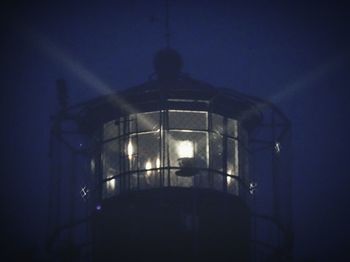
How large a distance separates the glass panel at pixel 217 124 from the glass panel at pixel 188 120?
12.0 inches

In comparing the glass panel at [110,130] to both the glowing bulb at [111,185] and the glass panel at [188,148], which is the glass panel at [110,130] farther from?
the glass panel at [188,148]

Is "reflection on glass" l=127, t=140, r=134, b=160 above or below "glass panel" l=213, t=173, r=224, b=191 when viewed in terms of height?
above

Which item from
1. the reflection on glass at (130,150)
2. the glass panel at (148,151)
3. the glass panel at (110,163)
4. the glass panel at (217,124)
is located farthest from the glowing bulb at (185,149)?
the glass panel at (110,163)

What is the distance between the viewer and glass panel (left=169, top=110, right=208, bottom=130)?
30.8 meters

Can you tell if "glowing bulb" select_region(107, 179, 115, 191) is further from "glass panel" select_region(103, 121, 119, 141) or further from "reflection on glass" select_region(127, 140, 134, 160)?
"glass panel" select_region(103, 121, 119, 141)

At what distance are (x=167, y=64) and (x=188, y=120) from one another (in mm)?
2420

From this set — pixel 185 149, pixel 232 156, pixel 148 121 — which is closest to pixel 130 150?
pixel 148 121

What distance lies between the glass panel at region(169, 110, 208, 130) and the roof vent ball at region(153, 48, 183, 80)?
138 cm

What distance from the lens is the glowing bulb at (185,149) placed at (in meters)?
30.2

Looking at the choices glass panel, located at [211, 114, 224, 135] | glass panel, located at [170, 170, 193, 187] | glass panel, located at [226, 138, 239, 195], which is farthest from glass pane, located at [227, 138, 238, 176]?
glass panel, located at [170, 170, 193, 187]

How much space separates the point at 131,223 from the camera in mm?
29547

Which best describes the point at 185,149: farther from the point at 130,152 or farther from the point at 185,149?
the point at 130,152

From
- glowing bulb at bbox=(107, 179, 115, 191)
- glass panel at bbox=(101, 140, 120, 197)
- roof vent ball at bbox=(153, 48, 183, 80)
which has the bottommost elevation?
glowing bulb at bbox=(107, 179, 115, 191)
